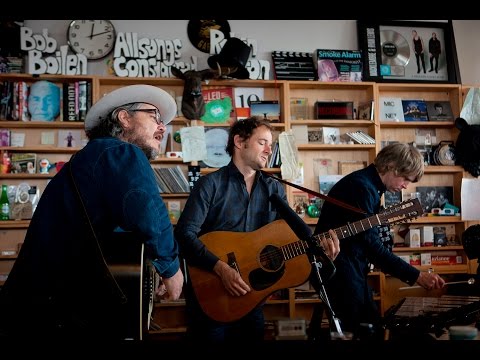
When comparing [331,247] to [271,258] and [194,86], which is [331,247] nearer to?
[271,258]

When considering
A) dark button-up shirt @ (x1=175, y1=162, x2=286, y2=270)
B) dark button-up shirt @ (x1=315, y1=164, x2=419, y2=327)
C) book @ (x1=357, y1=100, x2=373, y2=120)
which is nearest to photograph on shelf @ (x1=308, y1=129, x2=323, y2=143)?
book @ (x1=357, y1=100, x2=373, y2=120)

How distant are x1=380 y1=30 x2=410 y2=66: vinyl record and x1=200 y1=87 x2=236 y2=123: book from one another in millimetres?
1620

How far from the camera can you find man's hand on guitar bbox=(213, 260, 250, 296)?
2.86m

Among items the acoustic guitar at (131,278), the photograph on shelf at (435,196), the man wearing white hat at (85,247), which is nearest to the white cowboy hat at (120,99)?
the man wearing white hat at (85,247)

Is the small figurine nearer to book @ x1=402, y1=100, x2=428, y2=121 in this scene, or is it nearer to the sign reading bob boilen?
the sign reading bob boilen

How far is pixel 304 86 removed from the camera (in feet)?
17.2

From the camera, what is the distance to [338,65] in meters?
5.20

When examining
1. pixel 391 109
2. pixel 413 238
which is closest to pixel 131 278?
pixel 413 238

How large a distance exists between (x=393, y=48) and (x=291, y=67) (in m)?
1.12

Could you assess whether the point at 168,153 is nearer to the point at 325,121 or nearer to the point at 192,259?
the point at 325,121

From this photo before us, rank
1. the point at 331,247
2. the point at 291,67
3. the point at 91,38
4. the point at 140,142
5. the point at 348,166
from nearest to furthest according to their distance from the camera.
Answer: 1. the point at 140,142
2. the point at 331,247
3. the point at 91,38
4. the point at 291,67
5. the point at 348,166

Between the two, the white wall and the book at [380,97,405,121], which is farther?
the book at [380,97,405,121]

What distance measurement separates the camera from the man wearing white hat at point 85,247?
1.54 metres
